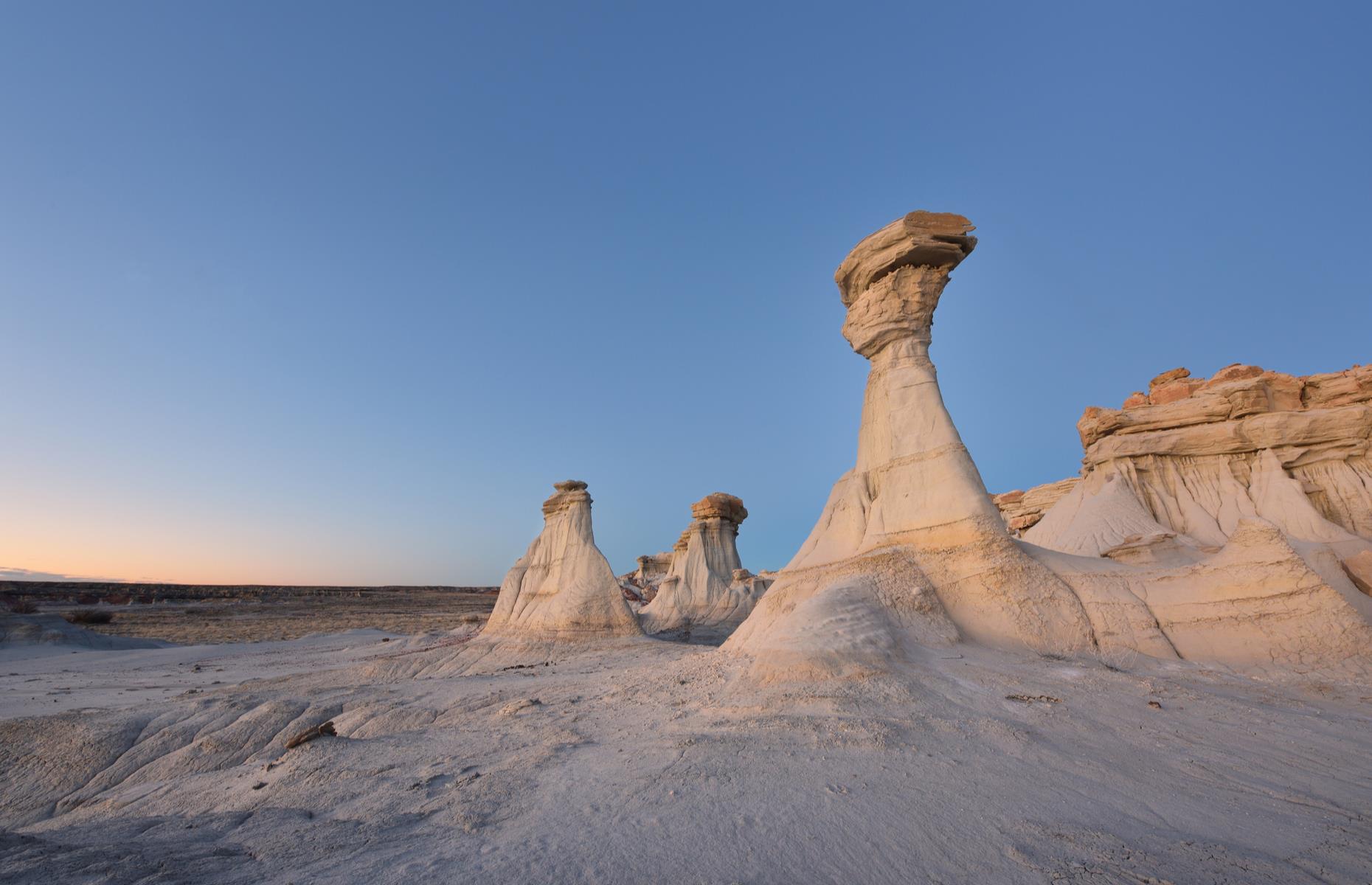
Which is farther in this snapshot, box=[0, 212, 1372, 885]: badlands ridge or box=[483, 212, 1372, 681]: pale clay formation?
box=[483, 212, 1372, 681]: pale clay formation

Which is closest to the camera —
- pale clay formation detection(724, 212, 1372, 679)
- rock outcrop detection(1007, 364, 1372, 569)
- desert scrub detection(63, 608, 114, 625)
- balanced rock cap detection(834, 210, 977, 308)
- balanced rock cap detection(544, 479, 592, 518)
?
pale clay formation detection(724, 212, 1372, 679)

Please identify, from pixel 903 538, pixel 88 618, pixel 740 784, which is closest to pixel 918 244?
pixel 903 538

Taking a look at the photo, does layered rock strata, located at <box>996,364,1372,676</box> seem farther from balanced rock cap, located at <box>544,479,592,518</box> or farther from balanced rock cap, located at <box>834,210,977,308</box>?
balanced rock cap, located at <box>544,479,592,518</box>

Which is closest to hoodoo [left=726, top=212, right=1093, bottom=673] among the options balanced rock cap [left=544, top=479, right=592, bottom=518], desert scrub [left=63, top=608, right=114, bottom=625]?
balanced rock cap [left=544, top=479, right=592, bottom=518]

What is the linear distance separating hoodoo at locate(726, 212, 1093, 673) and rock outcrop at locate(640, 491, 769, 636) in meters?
14.2

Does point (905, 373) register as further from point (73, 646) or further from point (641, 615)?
point (73, 646)

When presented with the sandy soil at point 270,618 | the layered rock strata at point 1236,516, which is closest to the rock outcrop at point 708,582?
the sandy soil at point 270,618

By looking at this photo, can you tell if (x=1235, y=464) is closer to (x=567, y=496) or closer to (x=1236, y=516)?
(x=1236, y=516)

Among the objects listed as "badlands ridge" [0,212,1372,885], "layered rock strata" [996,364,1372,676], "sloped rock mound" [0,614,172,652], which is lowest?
"sloped rock mound" [0,614,172,652]

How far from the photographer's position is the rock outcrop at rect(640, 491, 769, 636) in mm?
24078

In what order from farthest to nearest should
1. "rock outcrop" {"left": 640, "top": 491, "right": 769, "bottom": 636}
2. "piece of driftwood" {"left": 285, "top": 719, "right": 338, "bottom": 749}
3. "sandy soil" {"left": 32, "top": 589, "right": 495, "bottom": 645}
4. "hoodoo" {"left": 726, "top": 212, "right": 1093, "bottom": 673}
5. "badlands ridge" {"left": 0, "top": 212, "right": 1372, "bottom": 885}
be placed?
"sandy soil" {"left": 32, "top": 589, "right": 495, "bottom": 645} → "rock outcrop" {"left": 640, "top": 491, "right": 769, "bottom": 636} → "hoodoo" {"left": 726, "top": 212, "right": 1093, "bottom": 673} → "piece of driftwood" {"left": 285, "top": 719, "right": 338, "bottom": 749} → "badlands ridge" {"left": 0, "top": 212, "right": 1372, "bottom": 885}

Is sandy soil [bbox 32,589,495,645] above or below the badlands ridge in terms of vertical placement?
below

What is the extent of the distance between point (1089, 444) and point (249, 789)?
64.8 ft

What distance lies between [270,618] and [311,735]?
135 feet
